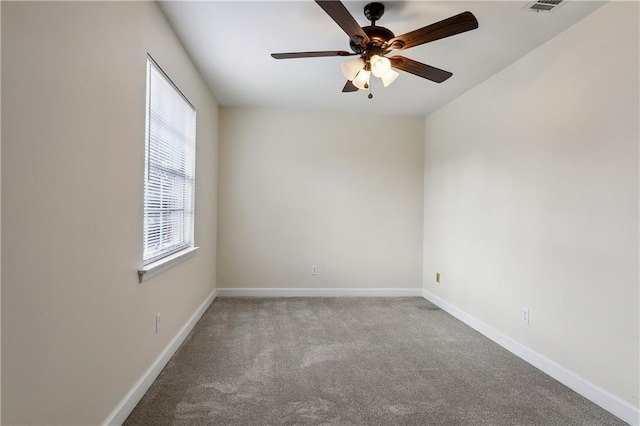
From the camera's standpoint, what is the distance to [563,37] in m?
2.39

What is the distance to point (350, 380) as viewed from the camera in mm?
2301

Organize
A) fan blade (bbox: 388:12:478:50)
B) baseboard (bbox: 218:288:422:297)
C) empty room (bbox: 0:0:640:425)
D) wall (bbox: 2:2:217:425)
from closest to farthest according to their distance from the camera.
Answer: wall (bbox: 2:2:217:425)
empty room (bbox: 0:0:640:425)
fan blade (bbox: 388:12:478:50)
baseboard (bbox: 218:288:422:297)

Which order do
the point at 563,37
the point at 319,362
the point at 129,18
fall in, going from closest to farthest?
the point at 129,18
the point at 563,37
the point at 319,362

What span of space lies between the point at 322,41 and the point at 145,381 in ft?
8.91

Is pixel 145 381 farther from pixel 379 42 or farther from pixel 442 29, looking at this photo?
pixel 442 29

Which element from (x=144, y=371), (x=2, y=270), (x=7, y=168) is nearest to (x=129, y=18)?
(x=7, y=168)

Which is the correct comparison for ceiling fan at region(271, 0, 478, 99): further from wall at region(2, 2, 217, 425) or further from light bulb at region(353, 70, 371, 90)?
wall at region(2, 2, 217, 425)

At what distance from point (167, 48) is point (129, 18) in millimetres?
598

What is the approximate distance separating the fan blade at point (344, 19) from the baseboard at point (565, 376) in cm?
263

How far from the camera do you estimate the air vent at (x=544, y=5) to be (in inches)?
80.7

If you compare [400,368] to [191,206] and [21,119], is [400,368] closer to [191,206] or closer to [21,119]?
[191,206]

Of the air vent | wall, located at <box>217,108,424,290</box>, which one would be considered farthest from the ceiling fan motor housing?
wall, located at <box>217,108,424,290</box>

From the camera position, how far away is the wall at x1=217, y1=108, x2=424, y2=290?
4430 millimetres

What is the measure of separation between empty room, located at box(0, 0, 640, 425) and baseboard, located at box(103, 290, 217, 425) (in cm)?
2
